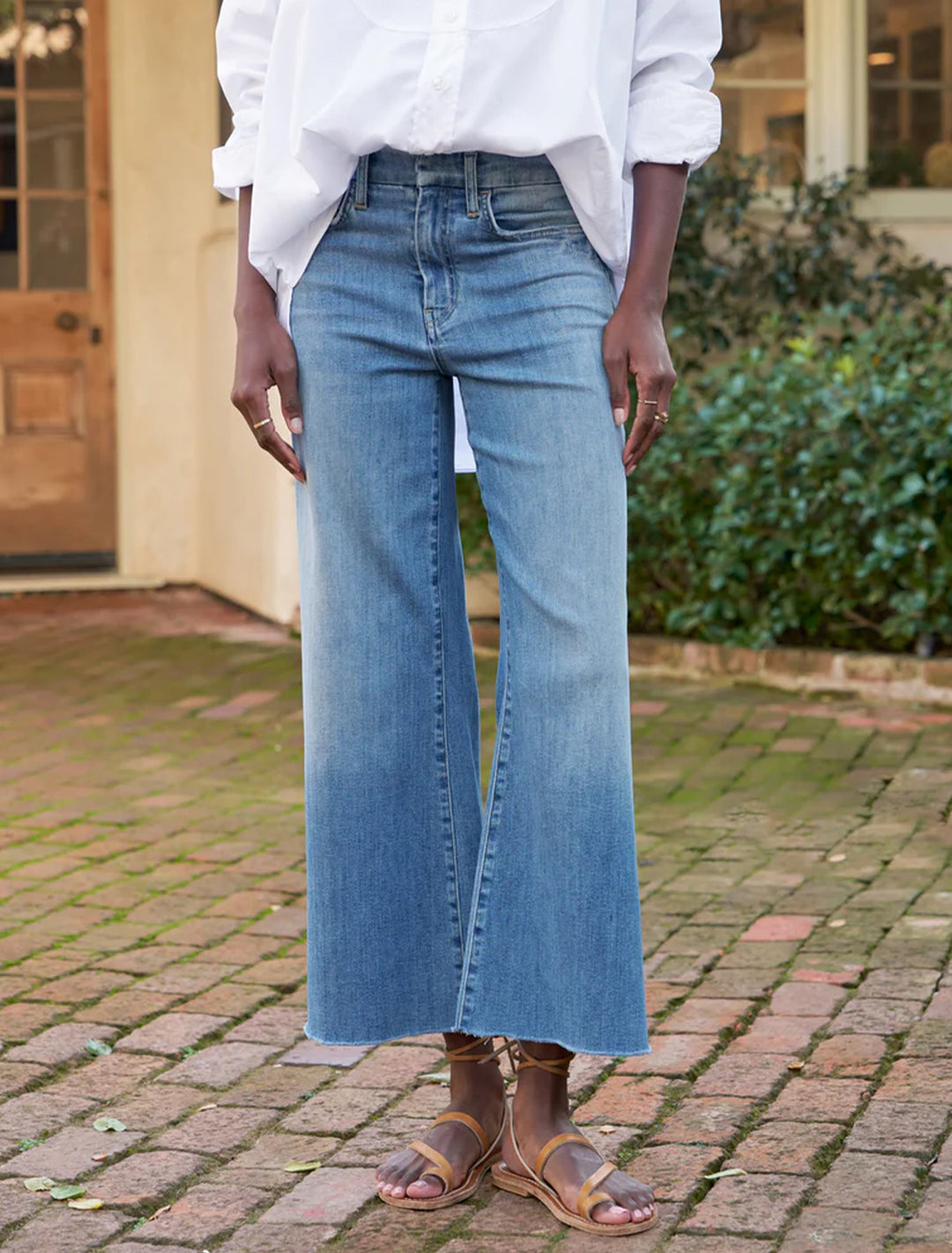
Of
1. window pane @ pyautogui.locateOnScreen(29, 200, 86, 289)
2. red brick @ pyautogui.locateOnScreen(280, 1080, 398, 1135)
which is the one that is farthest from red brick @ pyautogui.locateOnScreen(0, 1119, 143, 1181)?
window pane @ pyautogui.locateOnScreen(29, 200, 86, 289)

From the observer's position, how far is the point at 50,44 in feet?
27.3

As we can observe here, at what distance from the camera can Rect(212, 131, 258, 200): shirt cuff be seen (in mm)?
2377

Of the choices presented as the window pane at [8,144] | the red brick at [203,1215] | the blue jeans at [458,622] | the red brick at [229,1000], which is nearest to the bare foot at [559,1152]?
the blue jeans at [458,622]

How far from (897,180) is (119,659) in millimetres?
3751

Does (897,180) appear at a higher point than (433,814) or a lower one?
higher

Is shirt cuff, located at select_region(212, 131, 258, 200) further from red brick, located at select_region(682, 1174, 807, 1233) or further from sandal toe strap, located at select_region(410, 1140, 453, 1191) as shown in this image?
red brick, located at select_region(682, 1174, 807, 1233)

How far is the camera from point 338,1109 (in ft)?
9.24

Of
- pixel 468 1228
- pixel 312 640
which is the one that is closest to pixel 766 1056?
pixel 468 1228

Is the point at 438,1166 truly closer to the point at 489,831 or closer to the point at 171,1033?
the point at 489,831

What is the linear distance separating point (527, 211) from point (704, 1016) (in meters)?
1.50

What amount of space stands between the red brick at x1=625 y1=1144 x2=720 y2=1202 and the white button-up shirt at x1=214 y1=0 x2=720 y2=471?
1209mm

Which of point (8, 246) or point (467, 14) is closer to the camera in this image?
point (467, 14)

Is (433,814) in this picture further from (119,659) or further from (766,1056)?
(119,659)

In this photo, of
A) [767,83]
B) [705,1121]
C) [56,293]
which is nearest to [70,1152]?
[705,1121]
